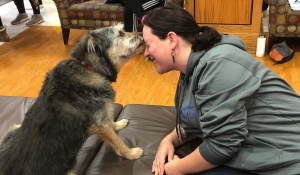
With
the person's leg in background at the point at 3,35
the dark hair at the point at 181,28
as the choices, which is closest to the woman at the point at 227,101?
the dark hair at the point at 181,28

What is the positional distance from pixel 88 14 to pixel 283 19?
2.07 m

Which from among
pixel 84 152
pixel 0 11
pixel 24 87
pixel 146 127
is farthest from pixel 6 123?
pixel 0 11

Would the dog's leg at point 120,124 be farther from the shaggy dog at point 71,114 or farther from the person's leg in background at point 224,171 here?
the person's leg in background at point 224,171

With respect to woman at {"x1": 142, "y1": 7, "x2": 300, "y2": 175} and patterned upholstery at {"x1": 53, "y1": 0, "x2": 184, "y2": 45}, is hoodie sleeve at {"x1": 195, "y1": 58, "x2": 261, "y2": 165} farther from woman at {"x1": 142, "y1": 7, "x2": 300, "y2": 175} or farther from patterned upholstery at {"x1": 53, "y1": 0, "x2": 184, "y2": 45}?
patterned upholstery at {"x1": 53, "y1": 0, "x2": 184, "y2": 45}

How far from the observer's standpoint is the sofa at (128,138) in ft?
5.15

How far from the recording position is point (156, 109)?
1942 millimetres

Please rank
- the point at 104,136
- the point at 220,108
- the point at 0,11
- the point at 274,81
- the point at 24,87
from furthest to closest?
1. the point at 0,11
2. the point at 24,87
3. the point at 104,136
4. the point at 274,81
5. the point at 220,108

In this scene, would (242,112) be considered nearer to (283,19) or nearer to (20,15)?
(283,19)

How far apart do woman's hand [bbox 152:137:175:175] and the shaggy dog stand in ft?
0.49

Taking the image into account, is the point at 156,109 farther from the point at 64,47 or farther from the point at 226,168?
the point at 64,47

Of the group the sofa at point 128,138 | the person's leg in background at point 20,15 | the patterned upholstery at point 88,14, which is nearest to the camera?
the sofa at point 128,138

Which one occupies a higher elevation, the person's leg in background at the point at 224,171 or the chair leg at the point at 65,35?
the person's leg in background at the point at 224,171

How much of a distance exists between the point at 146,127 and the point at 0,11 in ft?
15.2

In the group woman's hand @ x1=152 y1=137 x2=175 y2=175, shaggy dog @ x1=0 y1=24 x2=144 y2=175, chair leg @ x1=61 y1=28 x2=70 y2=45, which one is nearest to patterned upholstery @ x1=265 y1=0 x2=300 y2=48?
shaggy dog @ x1=0 y1=24 x2=144 y2=175
